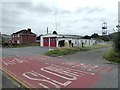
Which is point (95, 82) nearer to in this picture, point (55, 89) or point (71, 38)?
point (55, 89)

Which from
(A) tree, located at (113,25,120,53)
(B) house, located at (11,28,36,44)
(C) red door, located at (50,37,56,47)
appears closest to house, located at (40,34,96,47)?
(C) red door, located at (50,37,56,47)

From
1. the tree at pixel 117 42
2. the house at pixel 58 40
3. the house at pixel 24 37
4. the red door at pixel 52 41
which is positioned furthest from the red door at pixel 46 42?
the tree at pixel 117 42

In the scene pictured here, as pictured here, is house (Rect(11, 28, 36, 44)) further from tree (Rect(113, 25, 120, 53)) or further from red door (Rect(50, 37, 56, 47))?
tree (Rect(113, 25, 120, 53))

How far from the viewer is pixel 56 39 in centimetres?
4734

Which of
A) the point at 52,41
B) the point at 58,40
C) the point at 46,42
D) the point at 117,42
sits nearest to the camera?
the point at 117,42

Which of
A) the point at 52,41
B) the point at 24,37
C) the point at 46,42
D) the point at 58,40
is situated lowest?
the point at 46,42

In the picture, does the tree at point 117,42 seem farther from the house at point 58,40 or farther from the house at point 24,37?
the house at point 24,37

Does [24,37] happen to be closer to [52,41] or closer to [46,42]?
[46,42]

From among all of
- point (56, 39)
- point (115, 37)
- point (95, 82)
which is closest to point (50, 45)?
point (56, 39)

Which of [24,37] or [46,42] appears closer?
[46,42]

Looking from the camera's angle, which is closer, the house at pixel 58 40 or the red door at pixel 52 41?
the house at pixel 58 40

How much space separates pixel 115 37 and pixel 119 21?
1.91 m

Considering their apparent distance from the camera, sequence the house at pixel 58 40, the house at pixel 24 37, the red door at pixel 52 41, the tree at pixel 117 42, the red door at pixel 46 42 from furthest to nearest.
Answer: the house at pixel 24 37, the red door at pixel 46 42, the red door at pixel 52 41, the house at pixel 58 40, the tree at pixel 117 42

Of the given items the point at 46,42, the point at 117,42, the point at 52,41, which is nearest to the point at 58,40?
the point at 52,41
